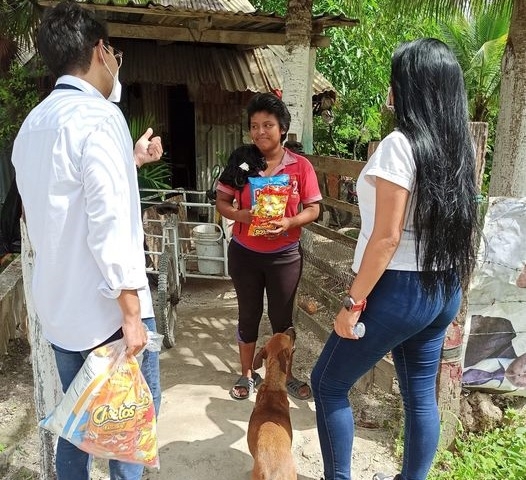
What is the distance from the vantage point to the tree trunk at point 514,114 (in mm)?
5121

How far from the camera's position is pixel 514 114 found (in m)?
5.19

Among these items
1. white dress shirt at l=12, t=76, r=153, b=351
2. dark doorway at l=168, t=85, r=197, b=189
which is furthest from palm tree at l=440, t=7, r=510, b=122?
white dress shirt at l=12, t=76, r=153, b=351

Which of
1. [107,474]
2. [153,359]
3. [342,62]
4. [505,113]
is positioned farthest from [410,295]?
[342,62]

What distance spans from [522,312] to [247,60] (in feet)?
20.9

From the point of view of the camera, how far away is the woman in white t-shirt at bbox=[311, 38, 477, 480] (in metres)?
1.83

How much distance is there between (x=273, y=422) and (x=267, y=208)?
117 cm

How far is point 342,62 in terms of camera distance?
1092 centimetres

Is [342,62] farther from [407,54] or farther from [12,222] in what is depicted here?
[407,54]

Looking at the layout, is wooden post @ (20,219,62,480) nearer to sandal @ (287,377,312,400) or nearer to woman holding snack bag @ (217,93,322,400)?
woman holding snack bag @ (217,93,322,400)

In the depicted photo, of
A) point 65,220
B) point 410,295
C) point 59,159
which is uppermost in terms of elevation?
point 59,159

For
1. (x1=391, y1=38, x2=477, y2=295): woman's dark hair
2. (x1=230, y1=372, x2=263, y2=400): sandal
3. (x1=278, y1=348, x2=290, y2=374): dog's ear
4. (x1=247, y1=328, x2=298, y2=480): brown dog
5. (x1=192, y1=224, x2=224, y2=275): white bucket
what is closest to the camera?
(x1=391, y1=38, x2=477, y2=295): woman's dark hair

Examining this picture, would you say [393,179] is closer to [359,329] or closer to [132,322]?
[359,329]

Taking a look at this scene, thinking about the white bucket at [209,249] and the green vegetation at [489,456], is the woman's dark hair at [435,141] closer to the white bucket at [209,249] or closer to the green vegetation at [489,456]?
the green vegetation at [489,456]

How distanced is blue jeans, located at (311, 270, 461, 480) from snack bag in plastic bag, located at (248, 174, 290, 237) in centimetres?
99
